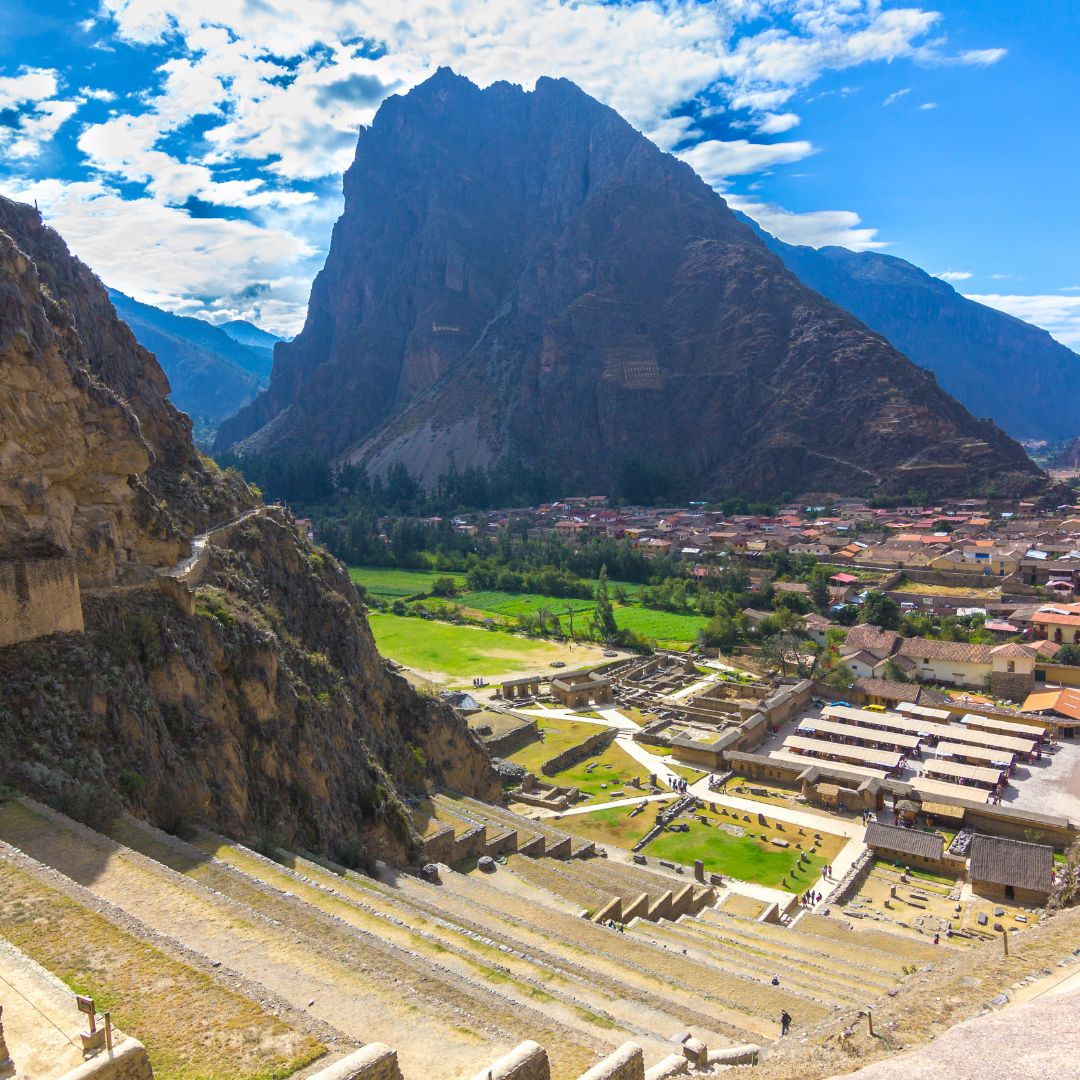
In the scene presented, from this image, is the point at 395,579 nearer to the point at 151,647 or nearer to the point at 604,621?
the point at 604,621

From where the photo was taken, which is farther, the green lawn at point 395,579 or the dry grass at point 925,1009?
the green lawn at point 395,579

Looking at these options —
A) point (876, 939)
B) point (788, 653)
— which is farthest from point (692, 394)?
point (876, 939)

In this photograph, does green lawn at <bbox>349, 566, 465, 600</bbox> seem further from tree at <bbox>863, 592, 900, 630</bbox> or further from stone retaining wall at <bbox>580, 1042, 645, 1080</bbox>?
stone retaining wall at <bbox>580, 1042, 645, 1080</bbox>

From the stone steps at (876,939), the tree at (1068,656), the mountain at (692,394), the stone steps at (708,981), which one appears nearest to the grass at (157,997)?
the stone steps at (708,981)

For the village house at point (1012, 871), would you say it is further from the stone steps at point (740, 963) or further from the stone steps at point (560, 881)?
the stone steps at point (560, 881)

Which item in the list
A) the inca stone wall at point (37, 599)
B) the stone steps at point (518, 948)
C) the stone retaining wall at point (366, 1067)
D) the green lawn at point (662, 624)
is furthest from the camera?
the green lawn at point (662, 624)
